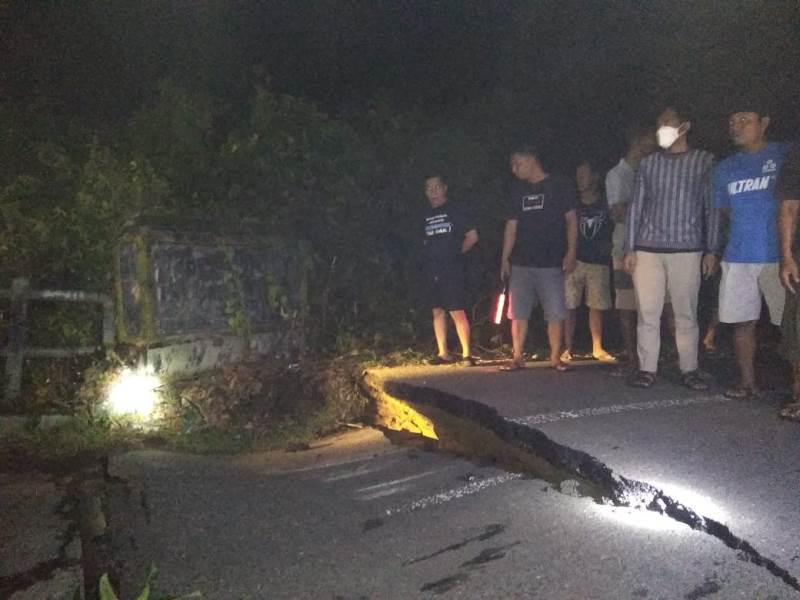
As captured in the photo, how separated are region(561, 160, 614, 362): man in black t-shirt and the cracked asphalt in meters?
1.84

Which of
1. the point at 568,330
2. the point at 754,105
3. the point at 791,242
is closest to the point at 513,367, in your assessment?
the point at 568,330

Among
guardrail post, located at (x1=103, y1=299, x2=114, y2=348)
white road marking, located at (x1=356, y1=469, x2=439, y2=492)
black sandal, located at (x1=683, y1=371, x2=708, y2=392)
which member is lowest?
white road marking, located at (x1=356, y1=469, x2=439, y2=492)

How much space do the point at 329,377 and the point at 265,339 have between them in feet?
2.28

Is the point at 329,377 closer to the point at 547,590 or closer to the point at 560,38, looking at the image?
the point at 547,590

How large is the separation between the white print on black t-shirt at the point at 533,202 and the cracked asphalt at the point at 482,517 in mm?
1760

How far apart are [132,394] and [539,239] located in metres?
3.55

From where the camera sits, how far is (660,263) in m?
5.75

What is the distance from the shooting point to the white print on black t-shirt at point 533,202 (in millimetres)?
6426

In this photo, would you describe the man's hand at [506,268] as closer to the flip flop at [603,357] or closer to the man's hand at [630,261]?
the man's hand at [630,261]

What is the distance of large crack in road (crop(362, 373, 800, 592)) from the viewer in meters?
3.40

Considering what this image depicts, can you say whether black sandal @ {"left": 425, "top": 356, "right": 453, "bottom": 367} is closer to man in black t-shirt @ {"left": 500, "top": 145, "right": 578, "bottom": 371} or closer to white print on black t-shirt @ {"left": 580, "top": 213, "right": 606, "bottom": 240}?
man in black t-shirt @ {"left": 500, "top": 145, "right": 578, "bottom": 371}

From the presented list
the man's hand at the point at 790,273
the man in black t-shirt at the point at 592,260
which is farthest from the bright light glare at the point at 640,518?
the man in black t-shirt at the point at 592,260

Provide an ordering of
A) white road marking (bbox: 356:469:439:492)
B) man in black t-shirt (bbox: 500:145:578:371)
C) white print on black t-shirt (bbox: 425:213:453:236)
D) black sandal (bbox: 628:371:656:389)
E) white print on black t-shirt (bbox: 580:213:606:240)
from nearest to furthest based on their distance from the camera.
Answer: white road marking (bbox: 356:469:439:492) < black sandal (bbox: 628:371:656:389) < man in black t-shirt (bbox: 500:145:578:371) < white print on black t-shirt (bbox: 580:213:606:240) < white print on black t-shirt (bbox: 425:213:453:236)

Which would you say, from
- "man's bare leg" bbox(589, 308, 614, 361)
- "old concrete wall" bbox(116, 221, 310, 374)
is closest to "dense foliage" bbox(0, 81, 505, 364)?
"old concrete wall" bbox(116, 221, 310, 374)
